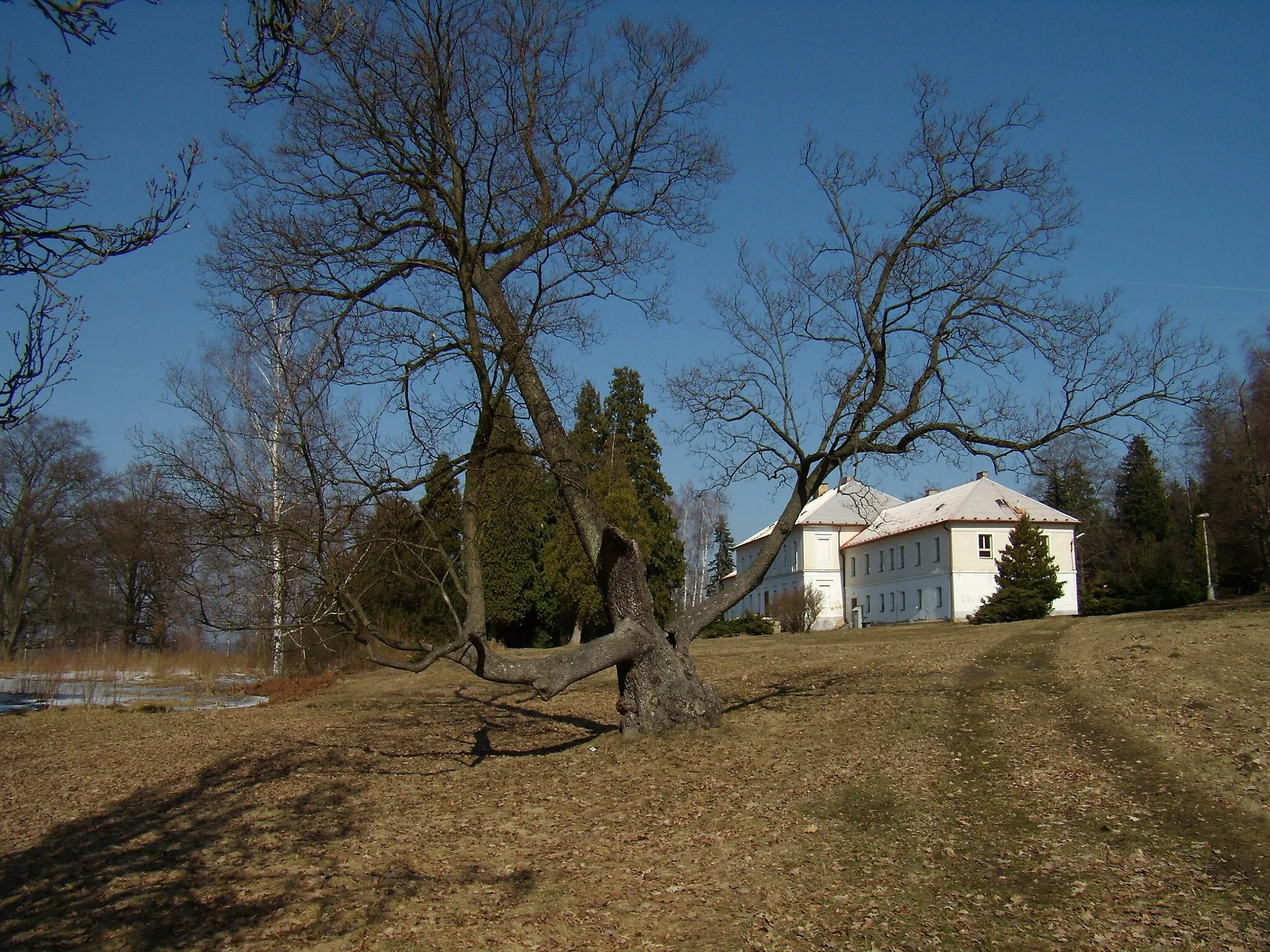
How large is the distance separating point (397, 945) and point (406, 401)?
626 cm

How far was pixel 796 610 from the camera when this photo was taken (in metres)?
32.9

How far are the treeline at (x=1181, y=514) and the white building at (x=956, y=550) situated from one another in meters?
1.61

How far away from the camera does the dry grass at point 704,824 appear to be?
5676mm

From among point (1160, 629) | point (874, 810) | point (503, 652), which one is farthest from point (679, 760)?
point (503, 652)

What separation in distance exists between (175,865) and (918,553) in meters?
42.4

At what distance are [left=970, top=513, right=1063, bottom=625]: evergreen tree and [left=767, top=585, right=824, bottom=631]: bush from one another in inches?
228

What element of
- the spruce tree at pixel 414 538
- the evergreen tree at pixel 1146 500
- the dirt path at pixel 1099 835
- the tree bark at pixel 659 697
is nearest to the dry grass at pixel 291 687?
the spruce tree at pixel 414 538

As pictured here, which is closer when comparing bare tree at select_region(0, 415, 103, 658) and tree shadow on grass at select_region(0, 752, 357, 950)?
tree shadow on grass at select_region(0, 752, 357, 950)

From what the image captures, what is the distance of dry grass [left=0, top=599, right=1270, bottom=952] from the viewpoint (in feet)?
18.6

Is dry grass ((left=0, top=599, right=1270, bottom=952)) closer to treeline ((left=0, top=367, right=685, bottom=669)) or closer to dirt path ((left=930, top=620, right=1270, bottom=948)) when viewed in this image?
dirt path ((left=930, top=620, right=1270, bottom=948))

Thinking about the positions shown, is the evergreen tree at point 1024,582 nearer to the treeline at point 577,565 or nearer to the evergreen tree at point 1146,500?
the treeline at point 577,565

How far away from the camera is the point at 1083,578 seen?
5281 centimetres

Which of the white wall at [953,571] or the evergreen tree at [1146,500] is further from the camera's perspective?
the evergreen tree at [1146,500]

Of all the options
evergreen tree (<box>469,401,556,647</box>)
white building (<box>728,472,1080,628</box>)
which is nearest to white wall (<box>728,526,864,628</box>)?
white building (<box>728,472,1080,628</box>)
